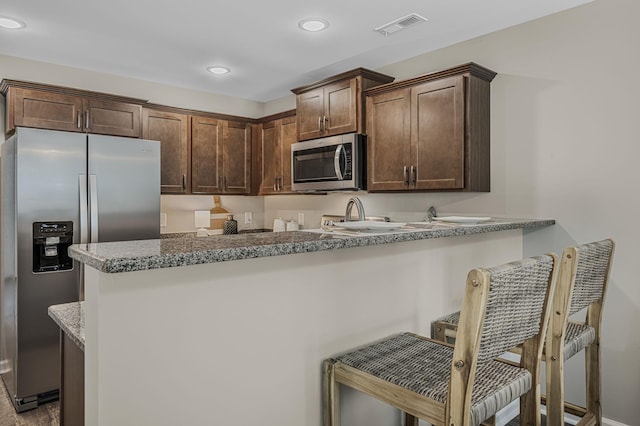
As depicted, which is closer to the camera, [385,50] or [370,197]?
[385,50]

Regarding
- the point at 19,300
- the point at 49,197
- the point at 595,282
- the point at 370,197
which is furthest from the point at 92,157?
the point at 595,282

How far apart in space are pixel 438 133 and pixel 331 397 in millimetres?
1956

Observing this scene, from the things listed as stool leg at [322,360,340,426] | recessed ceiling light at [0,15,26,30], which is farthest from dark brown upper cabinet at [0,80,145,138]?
stool leg at [322,360,340,426]

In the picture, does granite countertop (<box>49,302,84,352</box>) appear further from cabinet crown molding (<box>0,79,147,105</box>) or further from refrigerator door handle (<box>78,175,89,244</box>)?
cabinet crown molding (<box>0,79,147,105</box>)

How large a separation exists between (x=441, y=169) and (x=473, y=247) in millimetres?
742

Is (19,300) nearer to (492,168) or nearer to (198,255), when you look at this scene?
(198,255)

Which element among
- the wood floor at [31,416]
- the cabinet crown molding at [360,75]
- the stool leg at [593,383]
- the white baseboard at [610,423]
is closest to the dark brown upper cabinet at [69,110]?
the cabinet crown molding at [360,75]

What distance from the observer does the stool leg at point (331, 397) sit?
59.7 inches

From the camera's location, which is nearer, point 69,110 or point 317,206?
point 69,110

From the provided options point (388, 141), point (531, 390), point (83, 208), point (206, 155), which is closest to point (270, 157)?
point (206, 155)

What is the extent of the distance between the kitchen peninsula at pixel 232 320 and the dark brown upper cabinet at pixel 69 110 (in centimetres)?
251

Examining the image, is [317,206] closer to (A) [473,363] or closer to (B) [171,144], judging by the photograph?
(B) [171,144]

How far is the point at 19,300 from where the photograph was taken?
2707 mm

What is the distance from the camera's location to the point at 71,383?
1.57 m
